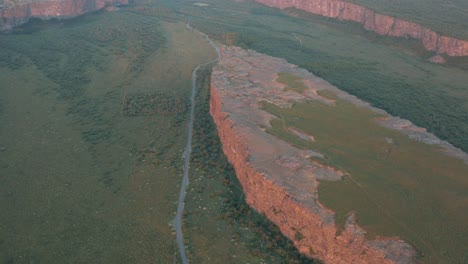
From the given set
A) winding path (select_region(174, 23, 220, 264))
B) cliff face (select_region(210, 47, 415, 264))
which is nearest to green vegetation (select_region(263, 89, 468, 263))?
cliff face (select_region(210, 47, 415, 264))

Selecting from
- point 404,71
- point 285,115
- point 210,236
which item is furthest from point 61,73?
point 404,71

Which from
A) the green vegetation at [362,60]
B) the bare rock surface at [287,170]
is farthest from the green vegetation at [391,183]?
the green vegetation at [362,60]

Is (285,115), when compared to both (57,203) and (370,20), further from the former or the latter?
(370,20)

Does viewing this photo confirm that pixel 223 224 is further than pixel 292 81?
No

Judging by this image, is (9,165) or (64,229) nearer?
(64,229)

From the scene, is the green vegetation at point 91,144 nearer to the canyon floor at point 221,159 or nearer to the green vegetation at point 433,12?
the canyon floor at point 221,159

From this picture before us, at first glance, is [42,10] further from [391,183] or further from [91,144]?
[391,183]

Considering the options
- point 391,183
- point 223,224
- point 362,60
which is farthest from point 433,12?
point 223,224
